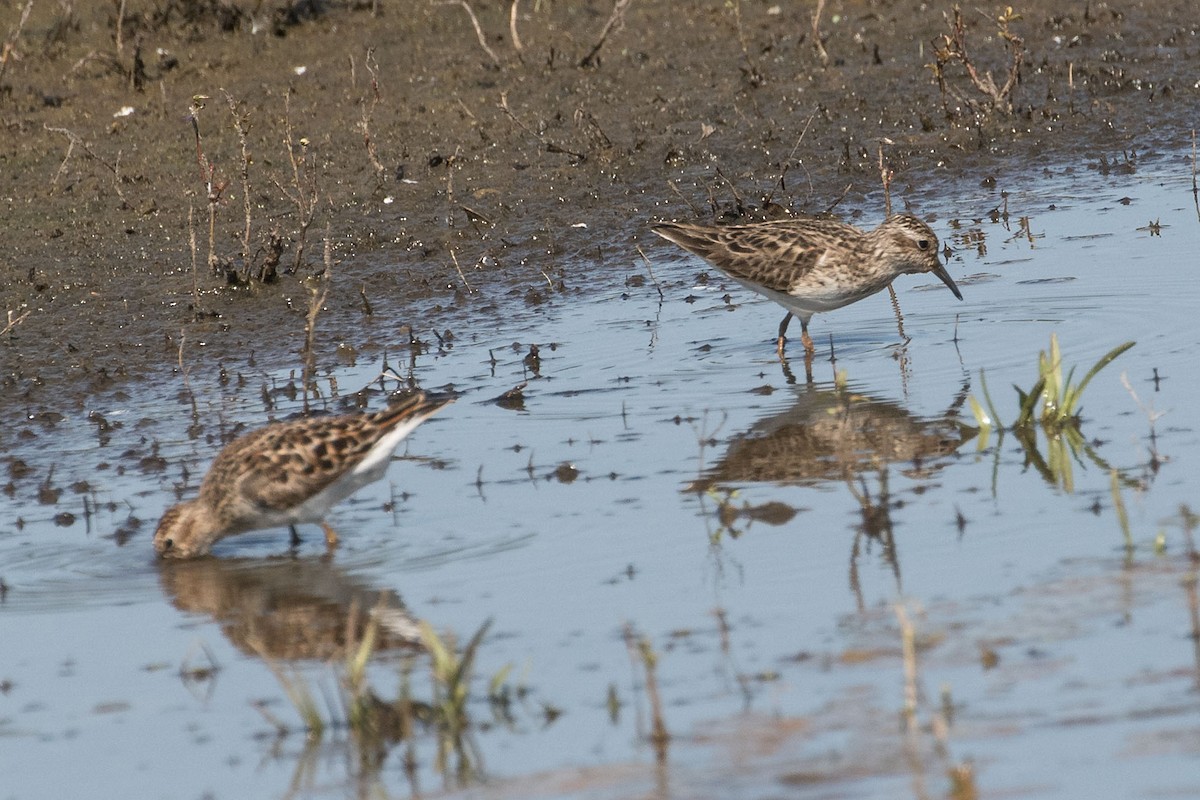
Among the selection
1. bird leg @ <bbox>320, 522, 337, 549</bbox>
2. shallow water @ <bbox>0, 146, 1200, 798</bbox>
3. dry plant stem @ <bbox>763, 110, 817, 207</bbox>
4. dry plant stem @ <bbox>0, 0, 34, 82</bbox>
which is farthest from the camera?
dry plant stem @ <bbox>0, 0, 34, 82</bbox>

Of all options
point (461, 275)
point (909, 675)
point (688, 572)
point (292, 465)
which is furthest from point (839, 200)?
point (909, 675)

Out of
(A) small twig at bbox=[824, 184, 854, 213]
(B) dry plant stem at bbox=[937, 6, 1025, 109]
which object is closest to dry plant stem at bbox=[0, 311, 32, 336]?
(A) small twig at bbox=[824, 184, 854, 213]

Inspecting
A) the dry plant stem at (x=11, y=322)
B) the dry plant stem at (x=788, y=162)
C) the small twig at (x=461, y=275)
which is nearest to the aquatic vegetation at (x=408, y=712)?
the dry plant stem at (x=11, y=322)

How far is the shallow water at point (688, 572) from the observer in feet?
19.4

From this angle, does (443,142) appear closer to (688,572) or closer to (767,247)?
(767,247)

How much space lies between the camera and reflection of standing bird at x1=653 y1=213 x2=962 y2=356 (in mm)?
11750

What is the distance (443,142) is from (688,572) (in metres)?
9.50

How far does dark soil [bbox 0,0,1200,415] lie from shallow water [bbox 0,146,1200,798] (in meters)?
1.28

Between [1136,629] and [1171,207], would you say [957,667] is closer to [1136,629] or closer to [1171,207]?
[1136,629]

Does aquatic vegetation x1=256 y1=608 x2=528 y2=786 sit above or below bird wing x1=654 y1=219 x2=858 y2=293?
below

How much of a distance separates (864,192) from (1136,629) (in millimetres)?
9027

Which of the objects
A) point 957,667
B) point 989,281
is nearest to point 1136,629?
point 957,667

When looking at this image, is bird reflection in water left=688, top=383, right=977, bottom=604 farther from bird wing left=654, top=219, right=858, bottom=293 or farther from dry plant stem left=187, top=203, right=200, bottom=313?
dry plant stem left=187, top=203, right=200, bottom=313

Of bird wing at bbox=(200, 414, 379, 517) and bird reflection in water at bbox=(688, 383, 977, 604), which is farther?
bird wing at bbox=(200, 414, 379, 517)
